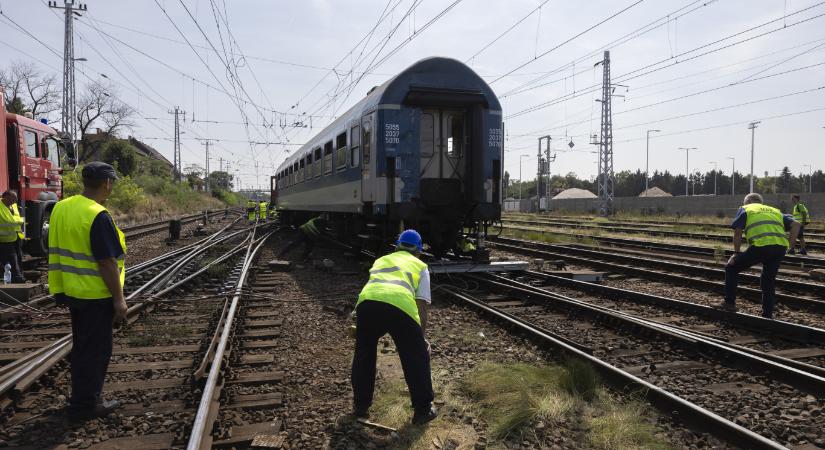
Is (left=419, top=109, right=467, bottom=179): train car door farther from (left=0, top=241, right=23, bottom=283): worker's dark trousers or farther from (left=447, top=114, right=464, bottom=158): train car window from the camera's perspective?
(left=0, top=241, right=23, bottom=283): worker's dark trousers

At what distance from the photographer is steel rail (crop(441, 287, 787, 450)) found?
3.37 m

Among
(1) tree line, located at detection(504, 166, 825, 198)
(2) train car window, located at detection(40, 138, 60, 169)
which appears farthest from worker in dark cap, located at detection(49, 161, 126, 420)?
(1) tree line, located at detection(504, 166, 825, 198)

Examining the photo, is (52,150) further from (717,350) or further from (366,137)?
(717,350)

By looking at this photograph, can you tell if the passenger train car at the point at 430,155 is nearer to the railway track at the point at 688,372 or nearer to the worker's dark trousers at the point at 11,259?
the railway track at the point at 688,372

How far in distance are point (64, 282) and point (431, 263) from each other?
21.7ft

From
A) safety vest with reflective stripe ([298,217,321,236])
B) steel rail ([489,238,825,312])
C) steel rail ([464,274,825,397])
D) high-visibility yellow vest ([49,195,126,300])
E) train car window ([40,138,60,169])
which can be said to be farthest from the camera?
safety vest with reflective stripe ([298,217,321,236])

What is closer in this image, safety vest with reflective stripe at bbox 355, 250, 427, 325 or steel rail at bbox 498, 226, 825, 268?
safety vest with reflective stripe at bbox 355, 250, 427, 325

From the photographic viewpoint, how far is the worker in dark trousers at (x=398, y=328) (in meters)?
3.76

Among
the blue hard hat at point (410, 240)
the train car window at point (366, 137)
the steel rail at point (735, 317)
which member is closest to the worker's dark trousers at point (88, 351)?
the blue hard hat at point (410, 240)

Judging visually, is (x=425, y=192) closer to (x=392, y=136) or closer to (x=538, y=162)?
(x=392, y=136)

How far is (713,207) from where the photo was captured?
125 feet

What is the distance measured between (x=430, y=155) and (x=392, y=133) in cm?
98

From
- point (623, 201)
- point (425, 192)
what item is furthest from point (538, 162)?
point (425, 192)

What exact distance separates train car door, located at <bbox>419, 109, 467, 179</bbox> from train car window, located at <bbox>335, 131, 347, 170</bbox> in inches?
91.0
